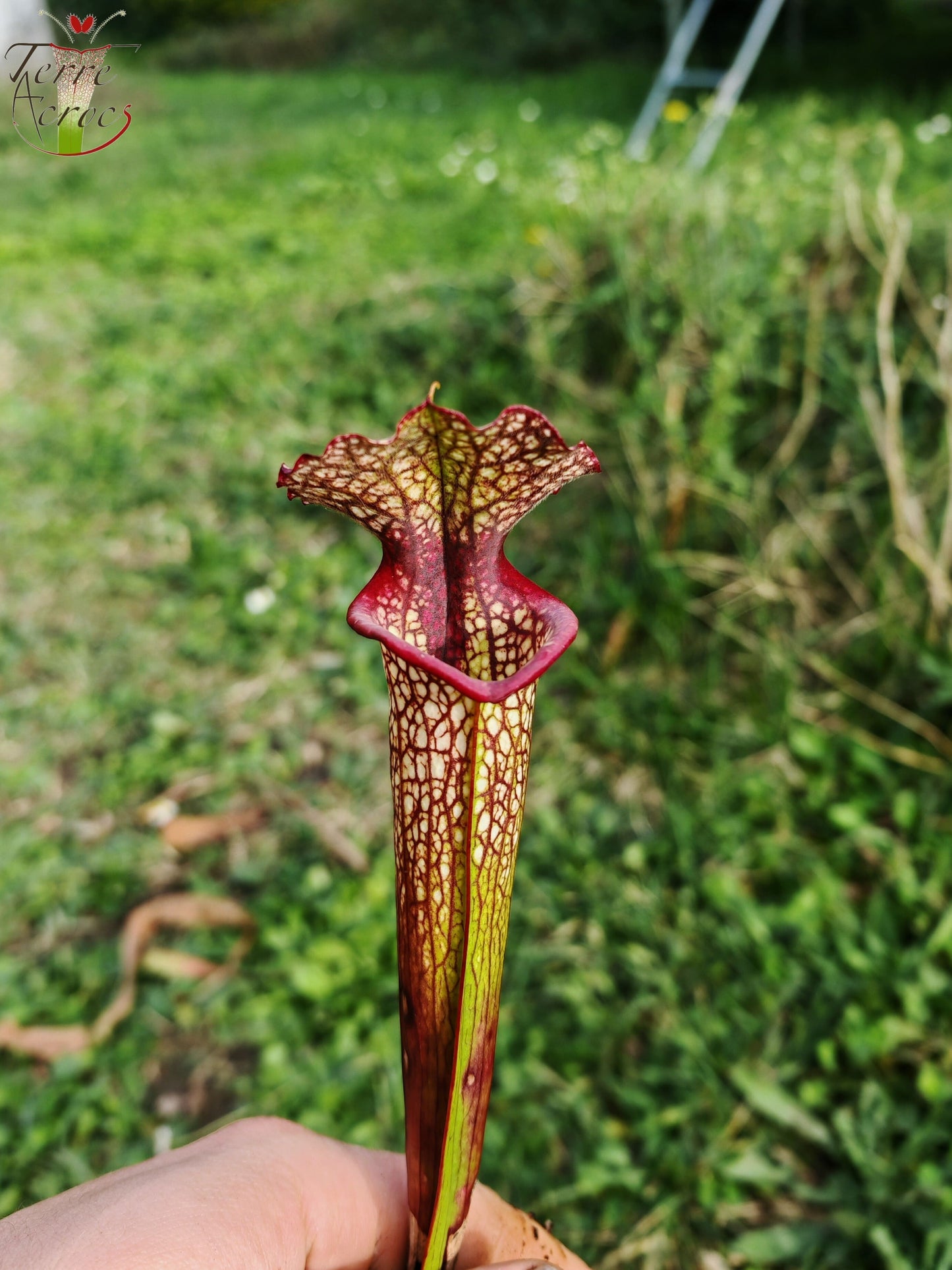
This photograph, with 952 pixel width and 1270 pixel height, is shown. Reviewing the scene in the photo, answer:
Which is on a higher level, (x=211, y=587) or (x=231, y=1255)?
(x=231, y=1255)

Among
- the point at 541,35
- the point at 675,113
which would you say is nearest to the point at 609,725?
the point at 675,113

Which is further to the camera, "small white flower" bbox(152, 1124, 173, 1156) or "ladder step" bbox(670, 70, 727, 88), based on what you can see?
"ladder step" bbox(670, 70, 727, 88)

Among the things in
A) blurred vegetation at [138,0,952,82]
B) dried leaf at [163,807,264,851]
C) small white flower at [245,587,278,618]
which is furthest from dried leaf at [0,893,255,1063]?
blurred vegetation at [138,0,952,82]

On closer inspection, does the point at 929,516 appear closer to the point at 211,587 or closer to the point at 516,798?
the point at 516,798

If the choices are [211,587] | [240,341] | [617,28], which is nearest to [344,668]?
[211,587]

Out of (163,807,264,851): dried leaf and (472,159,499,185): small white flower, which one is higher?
(472,159,499,185): small white flower

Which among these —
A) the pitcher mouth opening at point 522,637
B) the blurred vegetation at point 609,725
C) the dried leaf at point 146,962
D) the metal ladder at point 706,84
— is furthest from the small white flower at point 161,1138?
the metal ladder at point 706,84

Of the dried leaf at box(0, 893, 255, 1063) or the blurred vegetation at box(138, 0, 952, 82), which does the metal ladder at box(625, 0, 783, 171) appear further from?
the dried leaf at box(0, 893, 255, 1063)

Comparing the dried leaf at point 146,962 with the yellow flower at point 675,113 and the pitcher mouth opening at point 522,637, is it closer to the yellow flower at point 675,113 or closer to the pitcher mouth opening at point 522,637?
the pitcher mouth opening at point 522,637
